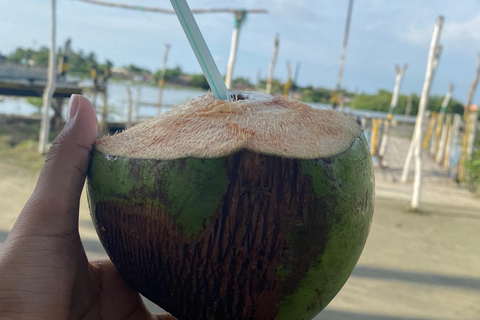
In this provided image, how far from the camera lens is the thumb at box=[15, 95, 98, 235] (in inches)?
40.7

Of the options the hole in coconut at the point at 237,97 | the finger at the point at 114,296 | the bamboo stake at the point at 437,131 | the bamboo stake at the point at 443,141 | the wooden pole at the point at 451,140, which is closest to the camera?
the hole in coconut at the point at 237,97

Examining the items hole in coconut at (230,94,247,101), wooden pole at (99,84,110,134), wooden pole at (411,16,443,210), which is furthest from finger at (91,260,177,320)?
wooden pole at (99,84,110,134)

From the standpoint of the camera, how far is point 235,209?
838mm

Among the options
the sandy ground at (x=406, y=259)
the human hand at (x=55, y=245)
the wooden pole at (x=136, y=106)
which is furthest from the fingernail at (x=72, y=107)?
the wooden pole at (x=136, y=106)

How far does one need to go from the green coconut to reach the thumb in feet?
0.32

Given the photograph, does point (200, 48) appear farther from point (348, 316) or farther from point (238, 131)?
point (348, 316)

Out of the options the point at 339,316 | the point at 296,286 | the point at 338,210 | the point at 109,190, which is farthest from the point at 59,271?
the point at 339,316

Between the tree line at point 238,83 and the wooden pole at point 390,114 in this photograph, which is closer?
the wooden pole at point 390,114

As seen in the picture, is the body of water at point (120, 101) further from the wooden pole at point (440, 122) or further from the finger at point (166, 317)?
the finger at point (166, 317)

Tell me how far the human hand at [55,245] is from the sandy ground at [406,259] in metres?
1.95

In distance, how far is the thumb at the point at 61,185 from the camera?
1.03 metres

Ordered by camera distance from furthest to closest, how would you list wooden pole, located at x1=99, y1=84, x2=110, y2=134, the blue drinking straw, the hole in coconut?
wooden pole, located at x1=99, y1=84, x2=110, y2=134
the hole in coconut
the blue drinking straw

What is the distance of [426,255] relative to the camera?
419 centimetres

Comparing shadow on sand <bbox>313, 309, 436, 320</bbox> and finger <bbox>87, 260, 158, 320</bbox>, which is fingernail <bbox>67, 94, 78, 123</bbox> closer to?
finger <bbox>87, 260, 158, 320</bbox>
